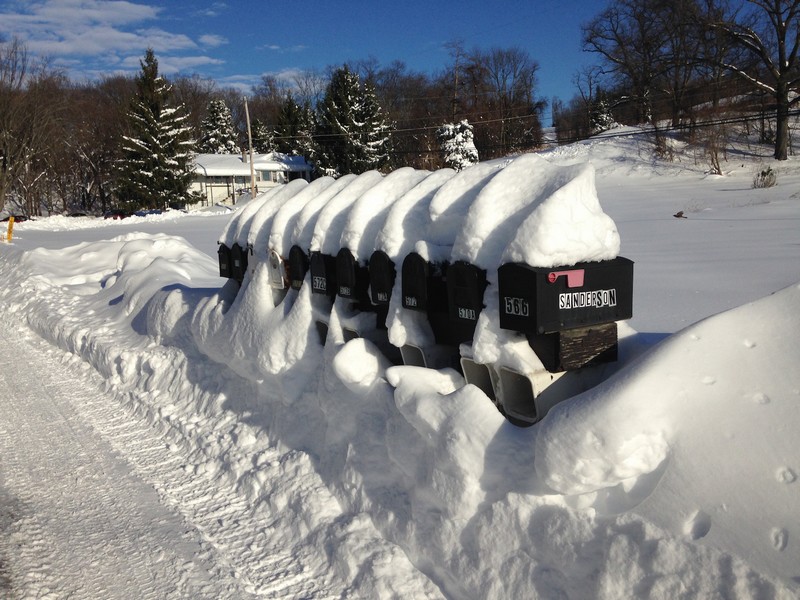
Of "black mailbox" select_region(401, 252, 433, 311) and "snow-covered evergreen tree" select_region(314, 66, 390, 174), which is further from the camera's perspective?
"snow-covered evergreen tree" select_region(314, 66, 390, 174)

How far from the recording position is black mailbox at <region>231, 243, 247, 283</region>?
6.77 m

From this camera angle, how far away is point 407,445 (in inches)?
147

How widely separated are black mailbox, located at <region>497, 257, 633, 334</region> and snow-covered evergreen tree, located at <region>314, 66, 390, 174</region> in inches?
1767

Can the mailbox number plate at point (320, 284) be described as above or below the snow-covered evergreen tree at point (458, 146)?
below

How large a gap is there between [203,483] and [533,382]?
2.67 m

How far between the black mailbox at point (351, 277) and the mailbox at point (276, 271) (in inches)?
42.1

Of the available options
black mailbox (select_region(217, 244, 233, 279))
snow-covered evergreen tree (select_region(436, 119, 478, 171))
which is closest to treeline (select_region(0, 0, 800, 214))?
snow-covered evergreen tree (select_region(436, 119, 478, 171))

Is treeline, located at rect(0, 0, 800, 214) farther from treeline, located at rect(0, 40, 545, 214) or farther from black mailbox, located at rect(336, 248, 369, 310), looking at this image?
black mailbox, located at rect(336, 248, 369, 310)

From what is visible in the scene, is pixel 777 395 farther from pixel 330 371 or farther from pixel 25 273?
pixel 25 273

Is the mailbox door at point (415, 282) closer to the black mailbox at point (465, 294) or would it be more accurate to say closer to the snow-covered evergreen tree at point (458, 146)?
the black mailbox at point (465, 294)

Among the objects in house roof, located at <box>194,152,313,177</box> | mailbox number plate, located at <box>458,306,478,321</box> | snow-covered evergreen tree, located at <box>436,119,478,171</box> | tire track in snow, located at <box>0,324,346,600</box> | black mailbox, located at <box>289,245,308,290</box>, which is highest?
house roof, located at <box>194,152,313,177</box>

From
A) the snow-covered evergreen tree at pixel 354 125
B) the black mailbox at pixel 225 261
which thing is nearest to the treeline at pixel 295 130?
the snow-covered evergreen tree at pixel 354 125

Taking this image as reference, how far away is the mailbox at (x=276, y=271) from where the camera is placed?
19.2 feet

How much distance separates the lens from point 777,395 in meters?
2.49
